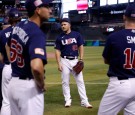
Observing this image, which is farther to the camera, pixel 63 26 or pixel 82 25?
pixel 82 25

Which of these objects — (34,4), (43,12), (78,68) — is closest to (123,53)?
(43,12)

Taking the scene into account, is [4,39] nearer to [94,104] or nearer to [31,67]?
[31,67]

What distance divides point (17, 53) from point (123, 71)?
135 cm

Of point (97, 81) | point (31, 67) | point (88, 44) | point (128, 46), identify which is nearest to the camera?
point (31, 67)

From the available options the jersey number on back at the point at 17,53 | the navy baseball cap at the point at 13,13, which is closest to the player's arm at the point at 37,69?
the jersey number on back at the point at 17,53

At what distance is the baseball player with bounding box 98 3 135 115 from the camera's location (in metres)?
4.34

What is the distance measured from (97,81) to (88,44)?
98.8 ft

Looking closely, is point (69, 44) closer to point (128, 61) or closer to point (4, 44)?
point (4, 44)

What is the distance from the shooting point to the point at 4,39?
5.20 meters

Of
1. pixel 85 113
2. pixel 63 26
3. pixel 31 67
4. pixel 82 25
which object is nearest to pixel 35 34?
pixel 31 67

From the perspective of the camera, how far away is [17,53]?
377 cm

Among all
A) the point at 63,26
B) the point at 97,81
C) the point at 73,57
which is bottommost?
Answer: the point at 97,81

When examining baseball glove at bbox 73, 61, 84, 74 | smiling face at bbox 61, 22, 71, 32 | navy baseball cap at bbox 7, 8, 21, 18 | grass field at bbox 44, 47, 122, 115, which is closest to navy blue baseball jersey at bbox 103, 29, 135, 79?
navy baseball cap at bbox 7, 8, 21, 18

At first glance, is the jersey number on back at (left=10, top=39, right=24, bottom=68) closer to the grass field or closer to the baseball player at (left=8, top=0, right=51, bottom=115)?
the baseball player at (left=8, top=0, right=51, bottom=115)
